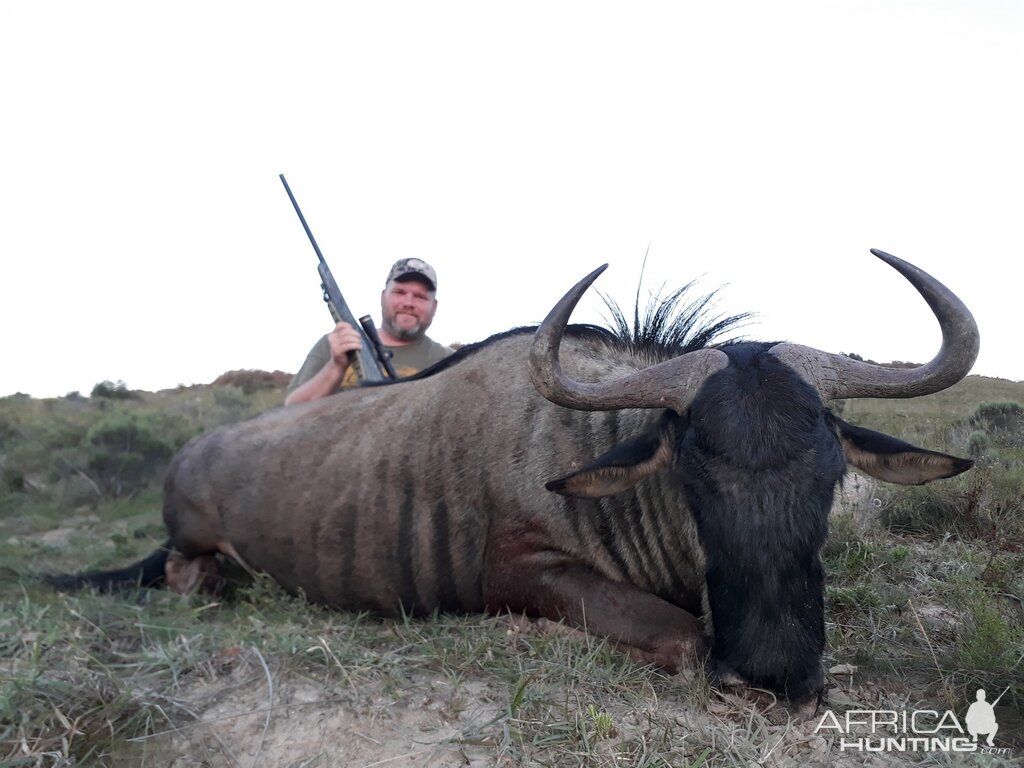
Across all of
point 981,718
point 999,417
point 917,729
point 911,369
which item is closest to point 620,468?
point 911,369

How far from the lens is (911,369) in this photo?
297 cm

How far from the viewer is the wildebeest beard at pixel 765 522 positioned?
2.49m

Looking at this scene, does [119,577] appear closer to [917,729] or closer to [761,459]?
[761,459]

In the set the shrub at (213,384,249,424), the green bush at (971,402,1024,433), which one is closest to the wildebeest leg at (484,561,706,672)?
the green bush at (971,402,1024,433)

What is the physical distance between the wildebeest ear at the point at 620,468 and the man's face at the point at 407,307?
12.7 ft

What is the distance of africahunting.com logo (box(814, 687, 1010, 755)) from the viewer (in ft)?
8.26

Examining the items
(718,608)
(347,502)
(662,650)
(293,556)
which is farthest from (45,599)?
(718,608)

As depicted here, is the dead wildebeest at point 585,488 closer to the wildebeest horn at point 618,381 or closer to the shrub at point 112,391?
the wildebeest horn at point 618,381

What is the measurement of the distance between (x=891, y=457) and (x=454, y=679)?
185cm

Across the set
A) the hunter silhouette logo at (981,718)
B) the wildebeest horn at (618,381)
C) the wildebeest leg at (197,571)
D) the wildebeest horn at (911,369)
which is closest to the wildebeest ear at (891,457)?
the wildebeest horn at (911,369)

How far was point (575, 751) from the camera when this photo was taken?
2.20 m

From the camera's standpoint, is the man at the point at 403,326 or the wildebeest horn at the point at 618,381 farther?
the man at the point at 403,326

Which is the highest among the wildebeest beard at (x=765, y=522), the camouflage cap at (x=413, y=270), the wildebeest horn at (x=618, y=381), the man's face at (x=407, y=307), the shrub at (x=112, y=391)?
the camouflage cap at (x=413, y=270)

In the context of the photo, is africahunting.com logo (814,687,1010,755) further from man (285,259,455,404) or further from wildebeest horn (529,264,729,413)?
man (285,259,455,404)
